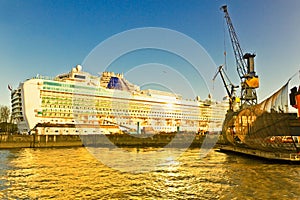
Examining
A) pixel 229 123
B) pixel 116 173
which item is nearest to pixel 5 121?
pixel 229 123

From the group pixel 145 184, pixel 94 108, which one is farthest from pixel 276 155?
pixel 94 108

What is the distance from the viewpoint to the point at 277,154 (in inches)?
992

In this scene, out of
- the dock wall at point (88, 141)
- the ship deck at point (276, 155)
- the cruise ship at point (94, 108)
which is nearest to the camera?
the ship deck at point (276, 155)

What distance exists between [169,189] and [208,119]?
8182cm

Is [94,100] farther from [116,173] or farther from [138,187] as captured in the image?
[138,187]

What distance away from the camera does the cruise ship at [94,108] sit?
175 feet

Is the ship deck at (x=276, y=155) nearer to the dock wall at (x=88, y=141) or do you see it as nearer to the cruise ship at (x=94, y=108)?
the dock wall at (x=88, y=141)

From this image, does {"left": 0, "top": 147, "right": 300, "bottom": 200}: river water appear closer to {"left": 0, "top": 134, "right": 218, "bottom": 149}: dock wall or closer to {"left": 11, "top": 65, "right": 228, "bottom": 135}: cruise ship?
{"left": 0, "top": 134, "right": 218, "bottom": 149}: dock wall

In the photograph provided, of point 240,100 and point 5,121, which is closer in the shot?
point 240,100

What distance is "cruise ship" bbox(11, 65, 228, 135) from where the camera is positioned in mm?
53219

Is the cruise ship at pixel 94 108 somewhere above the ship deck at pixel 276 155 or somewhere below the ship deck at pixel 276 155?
above

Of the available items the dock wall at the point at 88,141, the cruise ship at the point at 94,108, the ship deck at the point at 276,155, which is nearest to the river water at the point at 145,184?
the ship deck at the point at 276,155

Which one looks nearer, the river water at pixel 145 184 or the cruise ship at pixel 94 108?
the river water at pixel 145 184

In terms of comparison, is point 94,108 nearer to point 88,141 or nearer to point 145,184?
point 88,141
